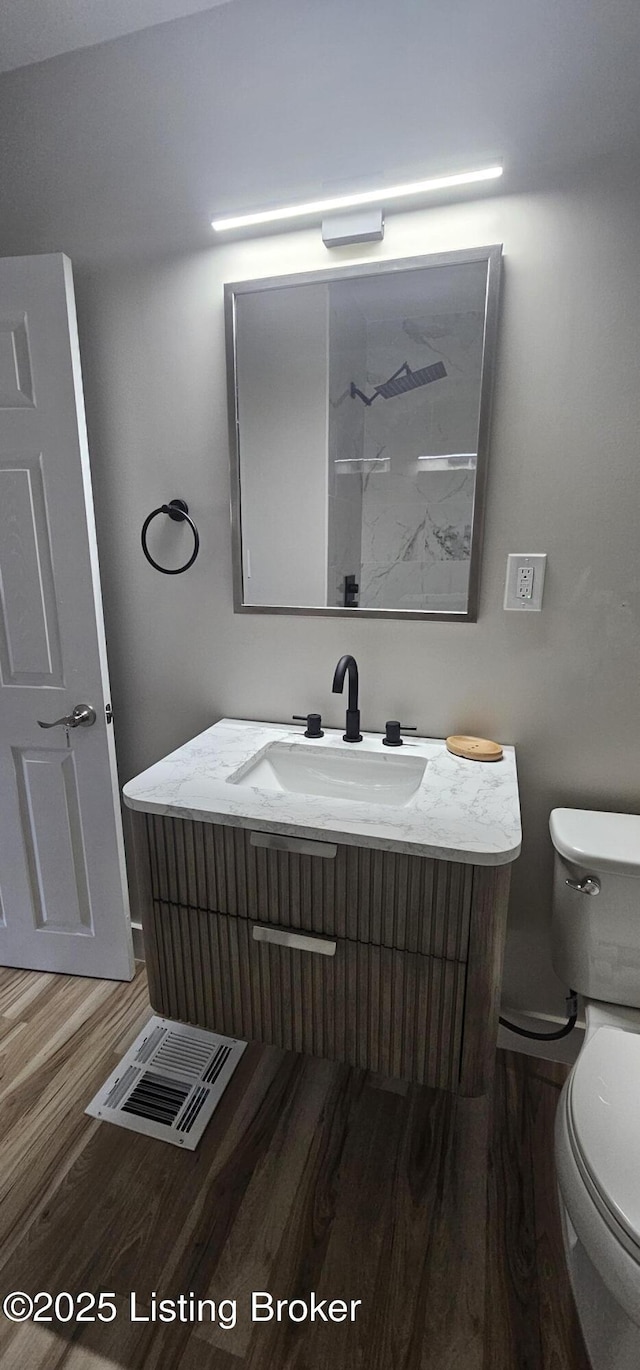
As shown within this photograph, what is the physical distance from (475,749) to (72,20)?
71.4 inches

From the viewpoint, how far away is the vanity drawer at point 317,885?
3.23 ft

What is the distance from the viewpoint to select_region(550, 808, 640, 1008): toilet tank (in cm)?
114

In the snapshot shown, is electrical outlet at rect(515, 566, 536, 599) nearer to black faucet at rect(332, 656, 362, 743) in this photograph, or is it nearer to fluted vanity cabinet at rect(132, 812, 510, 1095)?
black faucet at rect(332, 656, 362, 743)

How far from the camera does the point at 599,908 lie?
1164 mm

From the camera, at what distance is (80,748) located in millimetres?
1613

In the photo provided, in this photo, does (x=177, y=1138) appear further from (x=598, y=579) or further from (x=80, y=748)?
(x=598, y=579)

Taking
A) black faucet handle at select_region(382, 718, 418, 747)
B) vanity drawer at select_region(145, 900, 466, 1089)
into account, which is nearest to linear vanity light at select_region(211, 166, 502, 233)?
black faucet handle at select_region(382, 718, 418, 747)

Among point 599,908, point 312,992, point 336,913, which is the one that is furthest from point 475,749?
point 312,992

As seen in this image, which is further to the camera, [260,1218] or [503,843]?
[260,1218]

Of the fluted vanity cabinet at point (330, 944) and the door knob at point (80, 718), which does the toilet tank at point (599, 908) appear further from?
the door knob at point (80, 718)

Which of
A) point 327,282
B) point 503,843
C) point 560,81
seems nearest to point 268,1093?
point 503,843

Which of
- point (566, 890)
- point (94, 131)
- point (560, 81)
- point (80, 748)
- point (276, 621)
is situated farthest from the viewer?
point (80, 748)

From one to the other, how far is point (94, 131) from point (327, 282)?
0.67 m

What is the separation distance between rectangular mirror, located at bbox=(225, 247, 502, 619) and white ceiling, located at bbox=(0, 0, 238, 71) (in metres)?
0.53
